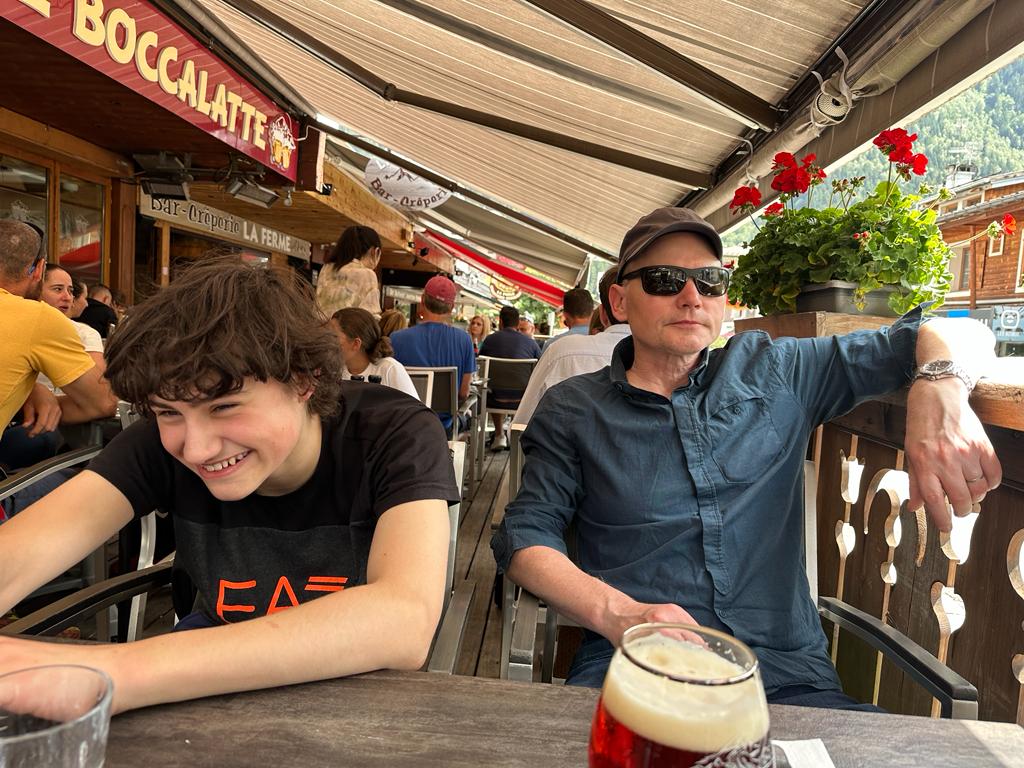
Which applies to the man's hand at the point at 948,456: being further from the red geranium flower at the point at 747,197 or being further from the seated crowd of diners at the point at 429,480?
the red geranium flower at the point at 747,197

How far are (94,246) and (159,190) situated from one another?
33.1 inches

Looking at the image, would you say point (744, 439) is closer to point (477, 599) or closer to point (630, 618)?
point (630, 618)

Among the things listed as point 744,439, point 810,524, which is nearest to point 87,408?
point 744,439

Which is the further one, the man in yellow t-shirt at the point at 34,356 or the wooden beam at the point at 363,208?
the wooden beam at the point at 363,208

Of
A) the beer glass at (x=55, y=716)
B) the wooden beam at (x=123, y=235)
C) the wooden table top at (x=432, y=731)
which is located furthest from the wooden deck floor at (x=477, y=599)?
the wooden beam at (x=123, y=235)

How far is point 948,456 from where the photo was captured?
120 cm

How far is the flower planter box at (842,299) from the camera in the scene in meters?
2.20

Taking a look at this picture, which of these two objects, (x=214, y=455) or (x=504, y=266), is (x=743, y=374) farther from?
(x=504, y=266)

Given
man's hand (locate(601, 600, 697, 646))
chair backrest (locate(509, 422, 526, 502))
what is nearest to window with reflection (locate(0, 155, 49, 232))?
chair backrest (locate(509, 422, 526, 502))

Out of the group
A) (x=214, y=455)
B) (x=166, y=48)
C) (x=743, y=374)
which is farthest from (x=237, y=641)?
(x=166, y=48)

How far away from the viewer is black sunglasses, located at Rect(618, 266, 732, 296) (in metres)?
1.81

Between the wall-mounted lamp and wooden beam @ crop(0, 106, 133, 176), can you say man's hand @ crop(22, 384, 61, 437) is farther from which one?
the wall-mounted lamp

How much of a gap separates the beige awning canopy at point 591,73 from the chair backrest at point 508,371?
1.77 m

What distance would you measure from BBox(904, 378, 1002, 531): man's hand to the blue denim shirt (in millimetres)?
304
